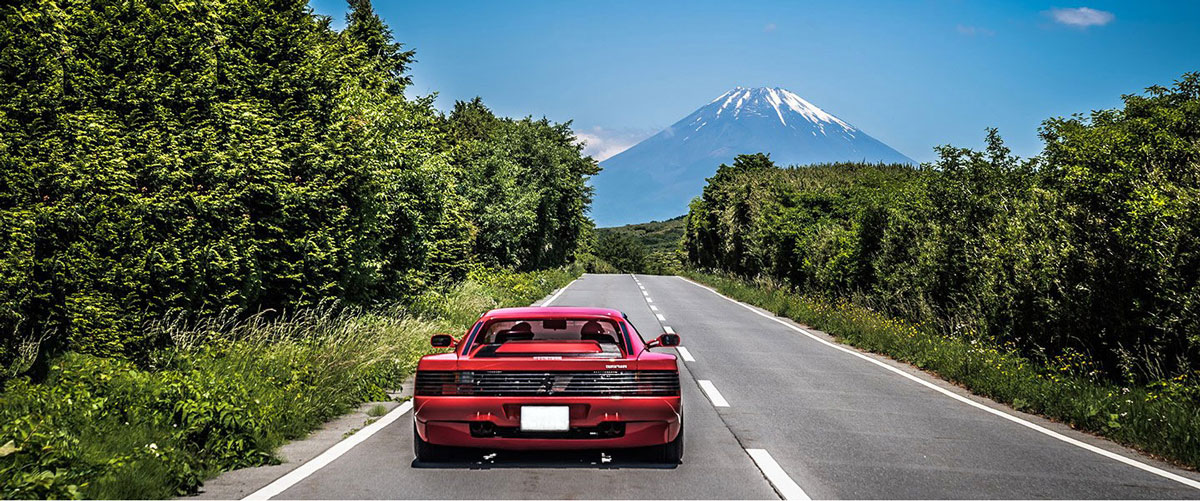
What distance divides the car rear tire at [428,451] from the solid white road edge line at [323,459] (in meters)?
0.67

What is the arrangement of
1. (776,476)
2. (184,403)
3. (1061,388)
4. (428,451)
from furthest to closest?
(1061,388) < (184,403) < (428,451) < (776,476)

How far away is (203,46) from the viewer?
35.2 feet

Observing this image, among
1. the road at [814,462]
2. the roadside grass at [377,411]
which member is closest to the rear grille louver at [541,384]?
the road at [814,462]

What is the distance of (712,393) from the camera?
9375mm

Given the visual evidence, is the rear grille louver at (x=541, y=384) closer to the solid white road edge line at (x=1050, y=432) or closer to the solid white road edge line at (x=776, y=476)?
the solid white road edge line at (x=776, y=476)

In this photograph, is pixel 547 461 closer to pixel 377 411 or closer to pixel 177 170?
pixel 377 411

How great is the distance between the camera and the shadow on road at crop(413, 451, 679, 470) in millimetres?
5711

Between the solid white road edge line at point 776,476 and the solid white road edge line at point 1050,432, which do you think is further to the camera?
the solid white road edge line at point 1050,432

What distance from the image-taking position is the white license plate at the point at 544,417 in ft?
17.5

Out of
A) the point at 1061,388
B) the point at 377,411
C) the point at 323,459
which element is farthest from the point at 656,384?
the point at 1061,388

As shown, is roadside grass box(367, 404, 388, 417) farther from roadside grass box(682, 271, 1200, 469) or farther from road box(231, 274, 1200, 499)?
roadside grass box(682, 271, 1200, 469)

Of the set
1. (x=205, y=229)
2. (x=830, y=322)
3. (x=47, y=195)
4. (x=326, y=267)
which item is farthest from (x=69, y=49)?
(x=830, y=322)

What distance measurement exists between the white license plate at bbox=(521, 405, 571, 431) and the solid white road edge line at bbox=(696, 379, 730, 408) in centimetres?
353

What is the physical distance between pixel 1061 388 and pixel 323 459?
7872 millimetres
